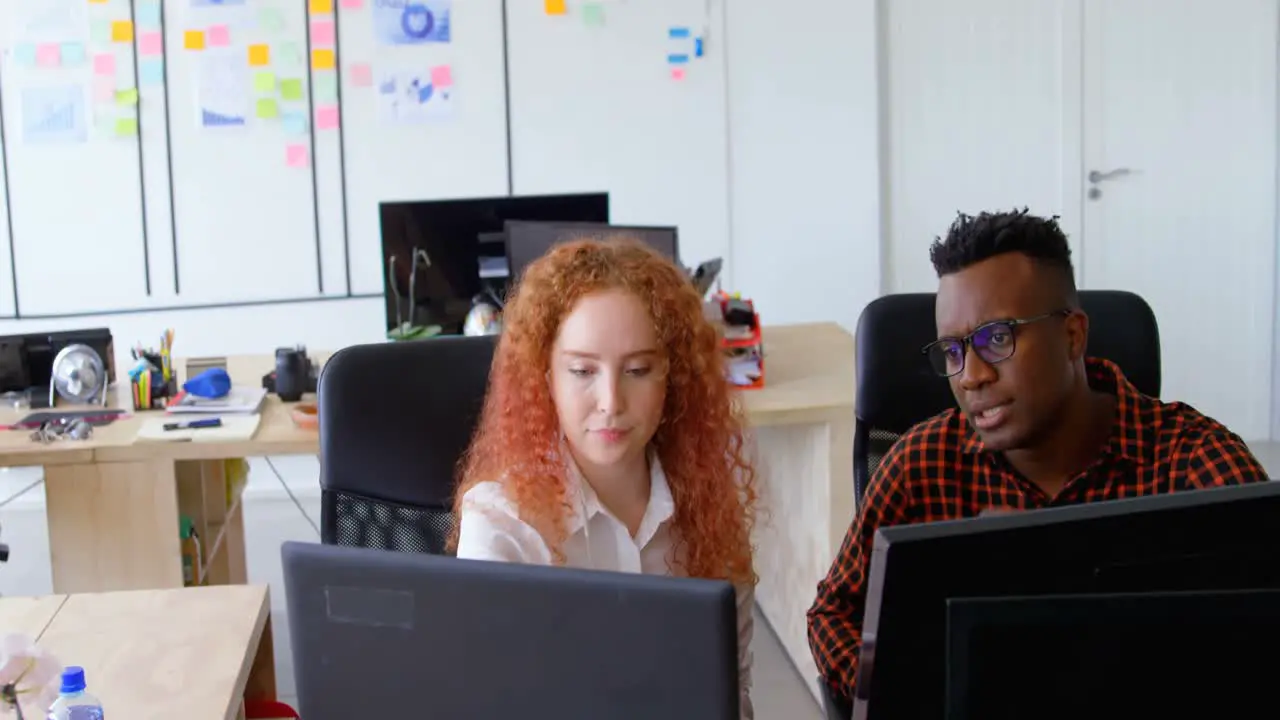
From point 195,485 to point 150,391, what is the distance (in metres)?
0.23

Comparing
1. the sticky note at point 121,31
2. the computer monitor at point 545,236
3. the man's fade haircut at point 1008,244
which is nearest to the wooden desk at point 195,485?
the computer monitor at point 545,236

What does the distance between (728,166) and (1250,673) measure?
4.44 meters

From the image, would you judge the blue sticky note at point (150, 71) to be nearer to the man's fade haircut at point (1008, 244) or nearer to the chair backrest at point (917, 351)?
the chair backrest at point (917, 351)

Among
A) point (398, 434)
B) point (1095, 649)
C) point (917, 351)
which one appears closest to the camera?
point (1095, 649)

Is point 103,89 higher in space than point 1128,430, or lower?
higher

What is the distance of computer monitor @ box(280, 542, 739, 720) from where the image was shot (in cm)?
88

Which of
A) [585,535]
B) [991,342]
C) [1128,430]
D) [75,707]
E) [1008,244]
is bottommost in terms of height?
[75,707]

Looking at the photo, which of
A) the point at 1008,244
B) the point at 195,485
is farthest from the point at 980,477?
the point at 195,485

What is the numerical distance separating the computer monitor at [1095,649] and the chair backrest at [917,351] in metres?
1.32

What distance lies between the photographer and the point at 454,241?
3.52 meters

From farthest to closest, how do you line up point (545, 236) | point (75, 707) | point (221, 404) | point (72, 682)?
1. point (545, 236)
2. point (221, 404)
3. point (75, 707)
4. point (72, 682)

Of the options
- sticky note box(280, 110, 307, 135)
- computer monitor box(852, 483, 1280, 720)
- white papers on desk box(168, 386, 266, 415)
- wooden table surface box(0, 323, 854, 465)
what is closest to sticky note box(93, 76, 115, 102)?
sticky note box(280, 110, 307, 135)

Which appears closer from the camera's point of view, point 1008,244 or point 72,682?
point 72,682

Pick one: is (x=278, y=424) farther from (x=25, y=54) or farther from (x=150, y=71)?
(x=25, y=54)
